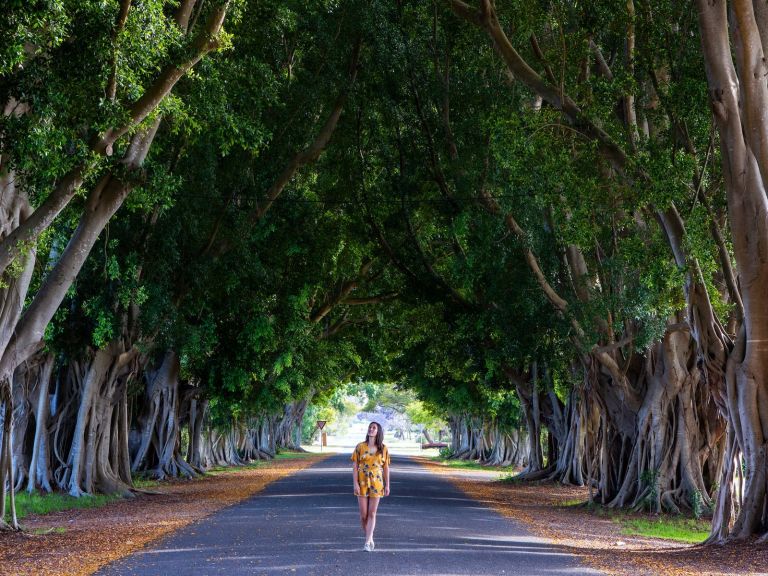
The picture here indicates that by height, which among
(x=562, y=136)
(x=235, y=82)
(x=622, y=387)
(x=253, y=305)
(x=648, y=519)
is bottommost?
(x=648, y=519)

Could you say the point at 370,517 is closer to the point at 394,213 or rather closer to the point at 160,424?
the point at 394,213

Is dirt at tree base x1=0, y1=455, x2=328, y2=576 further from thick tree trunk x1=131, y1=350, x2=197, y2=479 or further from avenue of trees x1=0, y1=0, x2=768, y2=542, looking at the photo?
thick tree trunk x1=131, y1=350, x2=197, y2=479

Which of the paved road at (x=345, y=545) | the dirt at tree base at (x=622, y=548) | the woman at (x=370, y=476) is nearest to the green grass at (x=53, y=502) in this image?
the paved road at (x=345, y=545)

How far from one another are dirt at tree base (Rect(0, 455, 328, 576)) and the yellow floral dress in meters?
2.76

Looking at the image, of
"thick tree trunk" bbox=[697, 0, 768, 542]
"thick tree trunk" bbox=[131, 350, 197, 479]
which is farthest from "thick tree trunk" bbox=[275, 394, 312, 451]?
"thick tree trunk" bbox=[697, 0, 768, 542]

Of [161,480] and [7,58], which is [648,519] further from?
[161,480]

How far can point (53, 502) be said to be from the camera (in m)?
16.8

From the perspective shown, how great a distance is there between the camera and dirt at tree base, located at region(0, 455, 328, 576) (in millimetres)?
9166

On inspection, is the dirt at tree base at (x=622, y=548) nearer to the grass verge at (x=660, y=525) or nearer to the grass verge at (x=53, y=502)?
the grass verge at (x=660, y=525)

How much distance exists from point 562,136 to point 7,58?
8806 mm

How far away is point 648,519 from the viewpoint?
16297 millimetres

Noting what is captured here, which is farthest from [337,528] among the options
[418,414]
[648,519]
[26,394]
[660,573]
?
[418,414]

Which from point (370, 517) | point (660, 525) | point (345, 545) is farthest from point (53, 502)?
point (660, 525)

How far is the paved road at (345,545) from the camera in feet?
28.3
